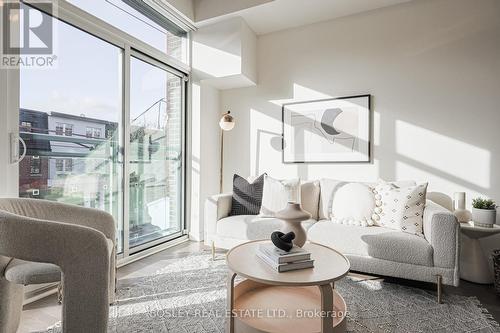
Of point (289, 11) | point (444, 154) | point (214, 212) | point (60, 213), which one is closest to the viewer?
point (60, 213)

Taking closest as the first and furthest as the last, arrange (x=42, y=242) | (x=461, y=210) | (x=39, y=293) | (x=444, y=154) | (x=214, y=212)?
(x=42, y=242), (x=39, y=293), (x=461, y=210), (x=444, y=154), (x=214, y=212)

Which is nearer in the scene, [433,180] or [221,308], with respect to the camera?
[221,308]

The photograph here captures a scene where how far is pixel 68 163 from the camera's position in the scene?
91.6 inches

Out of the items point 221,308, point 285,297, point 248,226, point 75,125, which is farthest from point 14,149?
point 285,297

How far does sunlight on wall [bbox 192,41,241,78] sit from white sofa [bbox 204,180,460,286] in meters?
1.83

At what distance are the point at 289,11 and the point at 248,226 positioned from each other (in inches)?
99.0

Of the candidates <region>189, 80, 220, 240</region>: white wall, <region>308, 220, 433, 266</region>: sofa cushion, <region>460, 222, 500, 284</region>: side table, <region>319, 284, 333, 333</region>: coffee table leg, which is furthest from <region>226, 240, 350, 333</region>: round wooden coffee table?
<region>189, 80, 220, 240</region>: white wall

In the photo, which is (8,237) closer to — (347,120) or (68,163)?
(68,163)

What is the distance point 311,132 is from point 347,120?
1.44 feet

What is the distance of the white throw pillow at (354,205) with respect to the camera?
2488 mm

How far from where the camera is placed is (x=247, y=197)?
9.85 feet

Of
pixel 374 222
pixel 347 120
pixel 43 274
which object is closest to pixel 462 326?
pixel 374 222

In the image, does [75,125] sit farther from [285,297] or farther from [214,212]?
[285,297]

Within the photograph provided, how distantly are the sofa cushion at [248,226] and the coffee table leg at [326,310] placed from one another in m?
1.20
